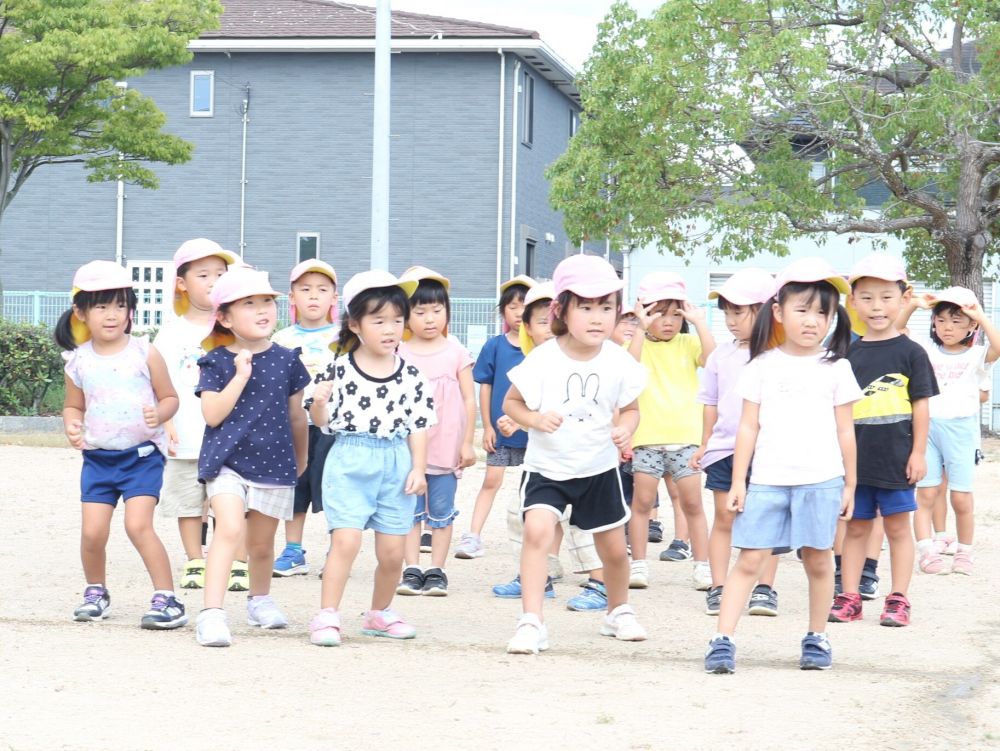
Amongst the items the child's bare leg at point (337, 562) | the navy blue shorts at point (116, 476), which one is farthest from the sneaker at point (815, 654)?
the navy blue shorts at point (116, 476)

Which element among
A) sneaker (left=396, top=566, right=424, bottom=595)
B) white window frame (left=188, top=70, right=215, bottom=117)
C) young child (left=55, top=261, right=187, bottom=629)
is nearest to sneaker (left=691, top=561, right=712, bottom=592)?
sneaker (left=396, top=566, right=424, bottom=595)

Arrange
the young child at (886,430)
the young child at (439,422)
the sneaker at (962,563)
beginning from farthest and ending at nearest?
the sneaker at (962,563) < the young child at (439,422) < the young child at (886,430)

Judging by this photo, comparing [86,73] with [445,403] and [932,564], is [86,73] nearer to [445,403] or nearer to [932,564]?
[445,403]

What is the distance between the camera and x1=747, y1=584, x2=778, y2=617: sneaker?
6785 mm

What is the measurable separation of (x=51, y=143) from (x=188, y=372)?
16510 mm

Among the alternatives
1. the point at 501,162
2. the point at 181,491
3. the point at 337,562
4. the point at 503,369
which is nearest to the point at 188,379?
the point at 181,491

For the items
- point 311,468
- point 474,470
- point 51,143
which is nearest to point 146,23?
point 51,143

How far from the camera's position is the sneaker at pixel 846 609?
21.8 ft

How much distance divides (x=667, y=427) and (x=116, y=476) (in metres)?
2.88

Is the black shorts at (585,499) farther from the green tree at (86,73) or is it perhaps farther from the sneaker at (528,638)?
the green tree at (86,73)

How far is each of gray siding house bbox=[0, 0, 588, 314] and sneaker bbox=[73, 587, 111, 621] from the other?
907 inches

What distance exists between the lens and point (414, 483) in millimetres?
5863

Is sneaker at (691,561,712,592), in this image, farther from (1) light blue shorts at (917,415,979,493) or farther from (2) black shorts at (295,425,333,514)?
(2) black shorts at (295,425,333,514)

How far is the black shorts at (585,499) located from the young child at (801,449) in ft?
1.69
